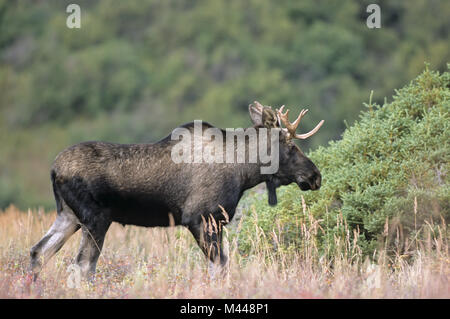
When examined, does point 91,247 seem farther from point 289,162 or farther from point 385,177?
point 385,177

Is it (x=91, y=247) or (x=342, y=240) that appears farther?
(x=342, y=240)

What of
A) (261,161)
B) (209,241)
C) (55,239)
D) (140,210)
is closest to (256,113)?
(261,161)

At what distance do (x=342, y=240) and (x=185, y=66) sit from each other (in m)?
47.5

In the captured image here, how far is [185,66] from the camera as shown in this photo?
56.0m

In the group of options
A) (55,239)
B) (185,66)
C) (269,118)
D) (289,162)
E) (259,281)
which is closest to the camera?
(259,281)

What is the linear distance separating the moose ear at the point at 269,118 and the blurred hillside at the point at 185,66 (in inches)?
1329

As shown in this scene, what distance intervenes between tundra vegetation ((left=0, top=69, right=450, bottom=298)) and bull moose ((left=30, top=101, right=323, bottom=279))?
31 centimetres

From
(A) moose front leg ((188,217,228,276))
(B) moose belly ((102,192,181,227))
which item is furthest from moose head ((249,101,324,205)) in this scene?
(B) moose belly ((102,192,181,227))

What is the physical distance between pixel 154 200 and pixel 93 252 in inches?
36.2

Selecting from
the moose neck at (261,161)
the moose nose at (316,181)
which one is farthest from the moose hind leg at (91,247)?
the moose nose at (316,181)

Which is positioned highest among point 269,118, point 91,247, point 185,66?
point 185,66

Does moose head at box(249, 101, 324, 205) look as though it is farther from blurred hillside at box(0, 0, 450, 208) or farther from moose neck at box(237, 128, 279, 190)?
blurred hillside at box(0, 0, 450, 208)
